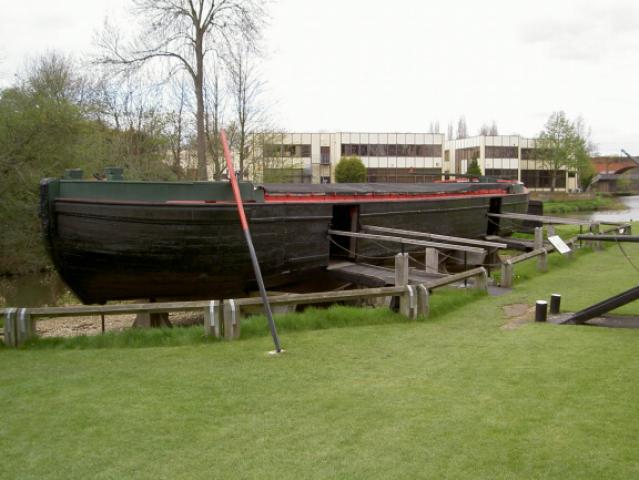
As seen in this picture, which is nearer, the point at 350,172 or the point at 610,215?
the point at 350,172

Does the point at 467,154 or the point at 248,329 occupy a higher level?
the point at 467,154

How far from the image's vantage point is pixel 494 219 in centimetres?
1988

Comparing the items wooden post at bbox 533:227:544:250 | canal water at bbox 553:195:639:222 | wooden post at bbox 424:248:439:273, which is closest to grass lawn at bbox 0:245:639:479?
wooden post at bbox 424:248:439:273

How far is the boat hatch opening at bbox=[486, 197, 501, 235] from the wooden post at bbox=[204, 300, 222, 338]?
14.2 metres

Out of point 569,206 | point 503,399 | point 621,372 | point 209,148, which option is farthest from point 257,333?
point 569,206

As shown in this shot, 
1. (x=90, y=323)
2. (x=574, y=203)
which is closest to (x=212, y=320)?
(x=90, y=323)

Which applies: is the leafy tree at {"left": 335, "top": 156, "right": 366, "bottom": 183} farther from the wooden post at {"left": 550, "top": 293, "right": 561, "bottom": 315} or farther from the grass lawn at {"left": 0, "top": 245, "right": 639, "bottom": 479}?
the grass lawn at {"left": 0, "top": 245, "right": 639, "bottom": 479}

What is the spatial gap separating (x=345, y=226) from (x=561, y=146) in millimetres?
53388

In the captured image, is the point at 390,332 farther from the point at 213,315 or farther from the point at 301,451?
the point at 301,451

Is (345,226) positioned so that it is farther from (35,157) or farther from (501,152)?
(501,152)

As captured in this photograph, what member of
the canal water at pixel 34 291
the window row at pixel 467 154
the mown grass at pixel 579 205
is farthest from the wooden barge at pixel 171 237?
the window row at pixel 467 154

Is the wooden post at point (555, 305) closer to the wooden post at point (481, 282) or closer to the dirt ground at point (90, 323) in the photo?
the wooden post at point (481, 282)

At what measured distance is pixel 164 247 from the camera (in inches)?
373

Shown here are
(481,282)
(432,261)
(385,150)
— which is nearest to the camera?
(481,282)
